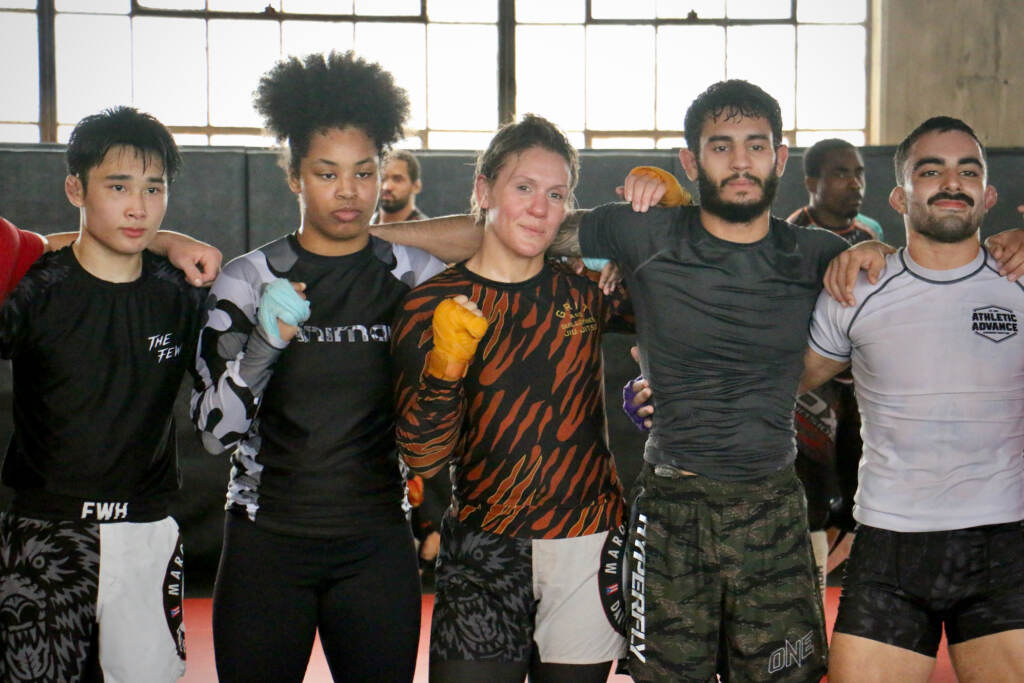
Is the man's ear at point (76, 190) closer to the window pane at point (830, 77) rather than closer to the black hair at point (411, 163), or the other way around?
the black hair at point (411, 163)

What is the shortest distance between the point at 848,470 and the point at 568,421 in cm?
269

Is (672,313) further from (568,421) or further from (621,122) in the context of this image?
(621,122)

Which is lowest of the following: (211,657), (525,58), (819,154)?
(211,657)

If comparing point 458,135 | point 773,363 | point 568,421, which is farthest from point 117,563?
point 458,135

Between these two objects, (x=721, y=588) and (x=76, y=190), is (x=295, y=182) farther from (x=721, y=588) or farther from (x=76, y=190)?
(x=721, y=588)

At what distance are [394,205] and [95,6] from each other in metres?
2.33

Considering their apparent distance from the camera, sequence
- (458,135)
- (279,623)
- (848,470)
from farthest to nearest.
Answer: (458,135), (848,470), (279,623)

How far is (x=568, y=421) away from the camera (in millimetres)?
2238

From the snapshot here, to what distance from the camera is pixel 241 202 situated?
5441mm

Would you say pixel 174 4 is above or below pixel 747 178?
above

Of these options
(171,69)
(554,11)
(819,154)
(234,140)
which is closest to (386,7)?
(554,11)

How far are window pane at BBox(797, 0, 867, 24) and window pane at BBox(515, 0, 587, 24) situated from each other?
4.20ft

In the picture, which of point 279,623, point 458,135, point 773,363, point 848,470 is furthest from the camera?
point 458,135

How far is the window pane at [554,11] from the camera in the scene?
6.19 metres
